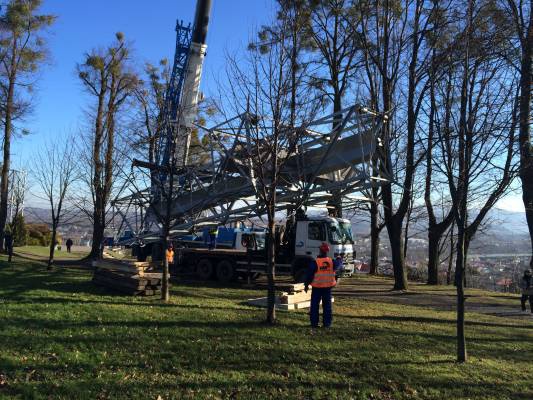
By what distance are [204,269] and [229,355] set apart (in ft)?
37.2

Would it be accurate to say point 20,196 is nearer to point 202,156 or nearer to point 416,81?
point 202,156

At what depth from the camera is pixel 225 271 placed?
57.1ft

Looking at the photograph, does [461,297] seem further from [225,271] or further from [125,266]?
[225,271]

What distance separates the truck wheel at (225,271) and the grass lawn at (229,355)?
22.5 feet

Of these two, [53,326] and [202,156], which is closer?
[53,326]

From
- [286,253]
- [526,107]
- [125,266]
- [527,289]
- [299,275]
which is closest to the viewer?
[526,107]

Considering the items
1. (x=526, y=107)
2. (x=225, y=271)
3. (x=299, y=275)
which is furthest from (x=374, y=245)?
(x=526, y=107)

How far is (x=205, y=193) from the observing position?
1533cm

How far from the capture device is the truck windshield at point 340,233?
53.1 feet

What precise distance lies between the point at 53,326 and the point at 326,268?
189 inches

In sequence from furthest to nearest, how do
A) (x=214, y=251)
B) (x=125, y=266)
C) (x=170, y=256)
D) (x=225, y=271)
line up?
(x=170, y=256) < (x=214, y=251) < (x=225, y=271) < (x=125, y=266)

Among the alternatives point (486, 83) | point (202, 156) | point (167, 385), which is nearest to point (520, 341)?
point (486, 83)

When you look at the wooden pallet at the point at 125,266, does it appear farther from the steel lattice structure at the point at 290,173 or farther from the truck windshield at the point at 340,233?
the truck windshield at the point at 340,233

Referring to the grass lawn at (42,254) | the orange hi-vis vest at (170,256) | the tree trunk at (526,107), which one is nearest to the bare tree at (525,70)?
the tree trunk at (526,107)
